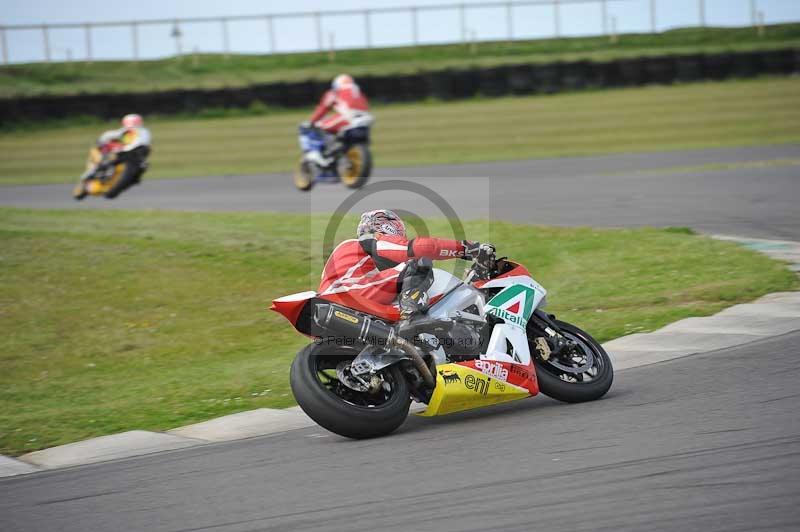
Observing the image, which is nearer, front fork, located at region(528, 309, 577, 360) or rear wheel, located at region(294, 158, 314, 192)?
front fork, located at region(528, 309, 577, 360)

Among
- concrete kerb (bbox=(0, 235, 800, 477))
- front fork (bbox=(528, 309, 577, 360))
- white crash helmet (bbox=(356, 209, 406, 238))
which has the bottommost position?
concrete kerb (bbox=(0, 235, 800, 477))

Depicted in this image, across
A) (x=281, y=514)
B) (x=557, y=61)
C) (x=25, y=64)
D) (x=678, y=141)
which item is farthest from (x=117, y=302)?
(x=25, y=64)

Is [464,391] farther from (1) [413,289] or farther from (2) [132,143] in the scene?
(2) [132,143]

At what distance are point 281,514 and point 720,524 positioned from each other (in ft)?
6.58

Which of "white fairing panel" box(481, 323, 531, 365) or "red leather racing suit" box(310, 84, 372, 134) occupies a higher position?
"red leather racing suit" box(310, 84, 372, 134)

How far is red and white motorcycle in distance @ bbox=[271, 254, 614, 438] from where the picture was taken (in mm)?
6148

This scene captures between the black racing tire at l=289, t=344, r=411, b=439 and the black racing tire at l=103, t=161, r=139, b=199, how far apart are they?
15.5 metres

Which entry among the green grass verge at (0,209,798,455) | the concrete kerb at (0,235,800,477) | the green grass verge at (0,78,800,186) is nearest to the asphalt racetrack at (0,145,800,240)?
the green grass verge at (0,209,798,455)

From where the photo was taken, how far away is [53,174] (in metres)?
28.6

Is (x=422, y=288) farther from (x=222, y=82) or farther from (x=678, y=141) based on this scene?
(x=222, y=82)

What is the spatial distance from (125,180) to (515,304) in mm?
15585

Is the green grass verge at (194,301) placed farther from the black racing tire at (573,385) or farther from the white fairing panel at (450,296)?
the black racing tire at (573,385)

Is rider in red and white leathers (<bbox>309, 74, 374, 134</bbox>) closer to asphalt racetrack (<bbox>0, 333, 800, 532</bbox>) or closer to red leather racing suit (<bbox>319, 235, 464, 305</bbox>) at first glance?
red leather racing suit (<bbox>319, 235, 464, 305</bbox>)

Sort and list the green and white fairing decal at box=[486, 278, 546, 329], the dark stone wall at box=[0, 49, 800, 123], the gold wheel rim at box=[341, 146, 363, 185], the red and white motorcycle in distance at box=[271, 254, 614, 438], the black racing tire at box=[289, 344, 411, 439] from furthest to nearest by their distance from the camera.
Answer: the dark stone wall at box=[0, 49, 800, 123] < the gold wheel rim at box=[341, 146, 363, 185] < the green and white fairing decal at box=[486, 278, 546, 329] < the red and white motorcycle in distance at box=[271, 254, 614, 438] < the black racing tire at box=[289, 344, 411, 439]
